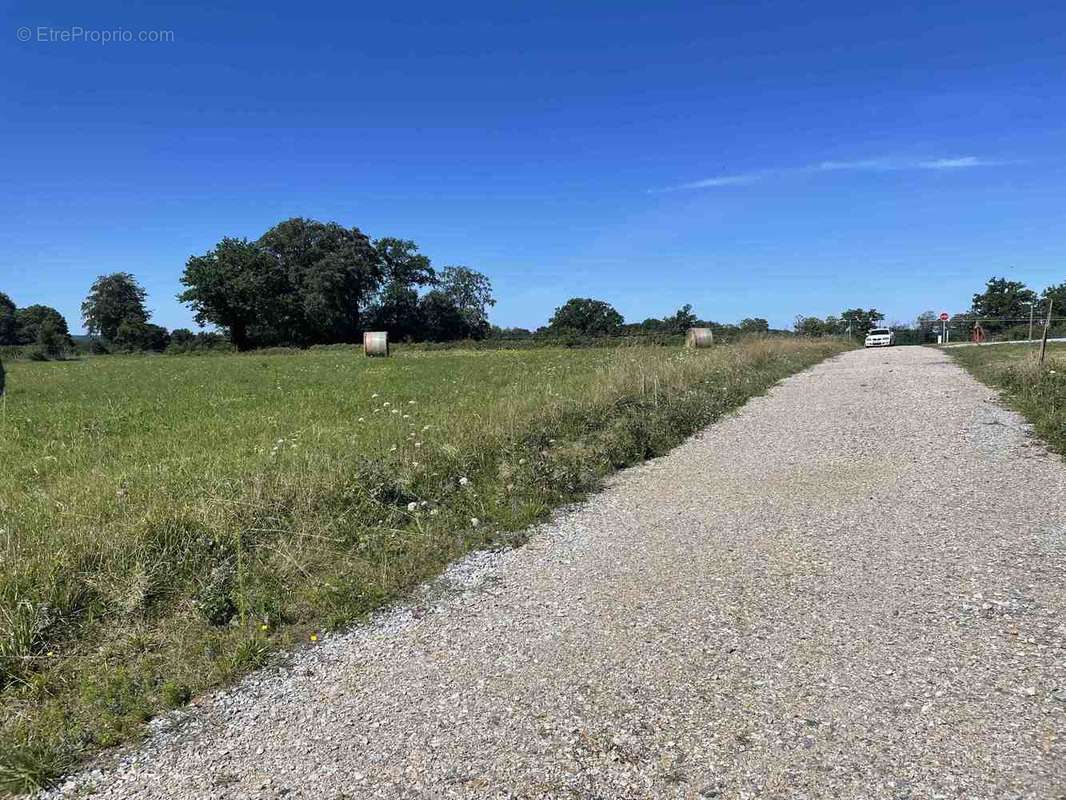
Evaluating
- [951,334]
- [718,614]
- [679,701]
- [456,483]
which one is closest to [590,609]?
[718,614]

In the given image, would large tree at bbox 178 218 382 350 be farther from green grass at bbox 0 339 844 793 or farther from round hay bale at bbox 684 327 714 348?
→ green grass at bbox 0 339 844 793

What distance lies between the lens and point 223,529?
15.5 feet

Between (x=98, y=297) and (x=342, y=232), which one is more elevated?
(x=342, y=232)

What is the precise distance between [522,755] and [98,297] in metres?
114

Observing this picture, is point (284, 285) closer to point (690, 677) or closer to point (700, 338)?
point (700, 338)

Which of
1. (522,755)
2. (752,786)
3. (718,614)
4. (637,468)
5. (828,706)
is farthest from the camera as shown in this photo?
(637,468)

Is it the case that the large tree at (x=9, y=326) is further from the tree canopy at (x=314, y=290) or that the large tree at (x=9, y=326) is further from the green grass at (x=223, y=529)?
the green grass at (x=223, y=529)

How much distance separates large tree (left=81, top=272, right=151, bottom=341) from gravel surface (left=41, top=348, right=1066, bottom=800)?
10760 centimetres

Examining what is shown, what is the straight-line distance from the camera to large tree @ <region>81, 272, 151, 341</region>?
9475 centimetres

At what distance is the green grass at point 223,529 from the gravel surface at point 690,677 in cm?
34

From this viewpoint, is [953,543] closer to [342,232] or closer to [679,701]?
[679,701]

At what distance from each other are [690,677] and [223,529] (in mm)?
3505

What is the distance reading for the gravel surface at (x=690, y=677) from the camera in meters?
2.46

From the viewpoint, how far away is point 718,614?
3.74 meters
